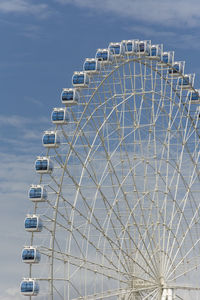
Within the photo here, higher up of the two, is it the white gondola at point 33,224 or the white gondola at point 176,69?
the white gondola at point 176,69

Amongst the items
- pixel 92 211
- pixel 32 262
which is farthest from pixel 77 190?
pixel 32 262

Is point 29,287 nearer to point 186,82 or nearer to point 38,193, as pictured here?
point 38,193

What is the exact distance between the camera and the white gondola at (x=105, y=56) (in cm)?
5856

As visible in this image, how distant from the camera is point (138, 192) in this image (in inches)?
2405

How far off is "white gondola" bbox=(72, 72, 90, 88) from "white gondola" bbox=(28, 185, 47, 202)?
6.68 metres

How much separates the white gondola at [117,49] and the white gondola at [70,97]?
14.9ft

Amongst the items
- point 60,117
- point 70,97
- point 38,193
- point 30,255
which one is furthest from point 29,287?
point 70,97

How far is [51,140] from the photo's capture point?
55.1 m

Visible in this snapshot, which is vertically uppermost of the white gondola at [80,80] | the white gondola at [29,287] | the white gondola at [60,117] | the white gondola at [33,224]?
the white gondola at [80,80]

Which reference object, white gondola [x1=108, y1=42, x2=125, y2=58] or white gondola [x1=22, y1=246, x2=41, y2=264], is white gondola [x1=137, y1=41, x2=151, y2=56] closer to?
white gondola [x1=108, y1=42, x2=125, y2=58]

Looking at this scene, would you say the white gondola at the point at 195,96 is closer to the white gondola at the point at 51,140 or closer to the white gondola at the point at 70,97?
the white gondola at the point at 70,97

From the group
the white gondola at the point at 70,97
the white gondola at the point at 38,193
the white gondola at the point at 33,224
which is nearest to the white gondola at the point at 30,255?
the white gondola at the point at 33,224

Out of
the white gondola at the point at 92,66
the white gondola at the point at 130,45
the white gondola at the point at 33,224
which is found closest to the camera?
the white gondola at the point at 33,224

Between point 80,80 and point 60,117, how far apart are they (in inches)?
113
